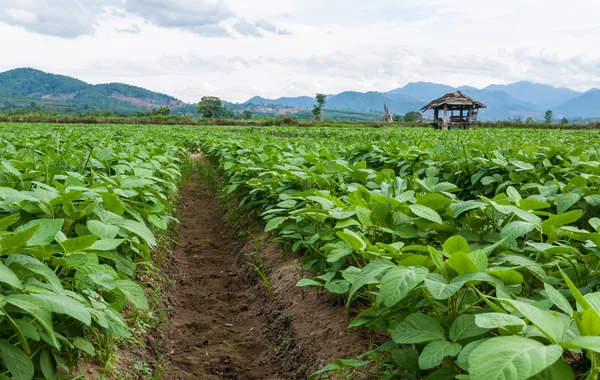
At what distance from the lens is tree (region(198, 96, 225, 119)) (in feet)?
277

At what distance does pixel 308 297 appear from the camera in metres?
3.42

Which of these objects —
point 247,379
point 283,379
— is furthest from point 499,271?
point 247,379

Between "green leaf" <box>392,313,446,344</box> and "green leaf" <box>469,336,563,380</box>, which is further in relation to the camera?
"green leaf" <box>392,313,446,344</box>

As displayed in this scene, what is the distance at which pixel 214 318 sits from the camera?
13.0 feet

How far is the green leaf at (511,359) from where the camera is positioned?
105 cm

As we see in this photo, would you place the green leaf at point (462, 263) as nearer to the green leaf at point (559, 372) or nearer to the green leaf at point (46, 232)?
the green leaf at point (559, 372)

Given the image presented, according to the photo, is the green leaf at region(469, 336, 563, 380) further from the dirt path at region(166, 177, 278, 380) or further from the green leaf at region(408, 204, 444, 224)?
the dirt path at region(166, 177, 278, 380)

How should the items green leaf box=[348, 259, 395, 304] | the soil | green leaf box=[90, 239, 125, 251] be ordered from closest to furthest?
green leaf box=[348, 259, 395, 304], green leaf box=[90, 239, 125, 251], the soil

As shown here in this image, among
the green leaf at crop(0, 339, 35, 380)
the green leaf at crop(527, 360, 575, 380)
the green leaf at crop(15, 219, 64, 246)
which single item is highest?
the green leaf at crop(15, 219, 64, 246)

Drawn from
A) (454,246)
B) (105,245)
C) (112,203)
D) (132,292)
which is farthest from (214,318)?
(454,246)

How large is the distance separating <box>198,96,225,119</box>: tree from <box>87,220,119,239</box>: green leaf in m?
81.1

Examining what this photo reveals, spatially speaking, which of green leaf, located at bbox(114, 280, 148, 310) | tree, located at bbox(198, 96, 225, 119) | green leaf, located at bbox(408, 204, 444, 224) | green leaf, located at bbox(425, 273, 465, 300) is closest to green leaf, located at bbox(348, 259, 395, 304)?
green leaf, located at bbox(425, 273, 465, 300)

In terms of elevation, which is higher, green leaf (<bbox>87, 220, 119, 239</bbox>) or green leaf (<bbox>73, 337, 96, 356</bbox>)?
green leaf (<bbox>87, 220, 119, 239</bbox>)

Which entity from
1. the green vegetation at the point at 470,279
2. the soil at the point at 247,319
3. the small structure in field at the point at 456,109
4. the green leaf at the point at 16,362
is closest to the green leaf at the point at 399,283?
the green vegetation at the point at 470,279
